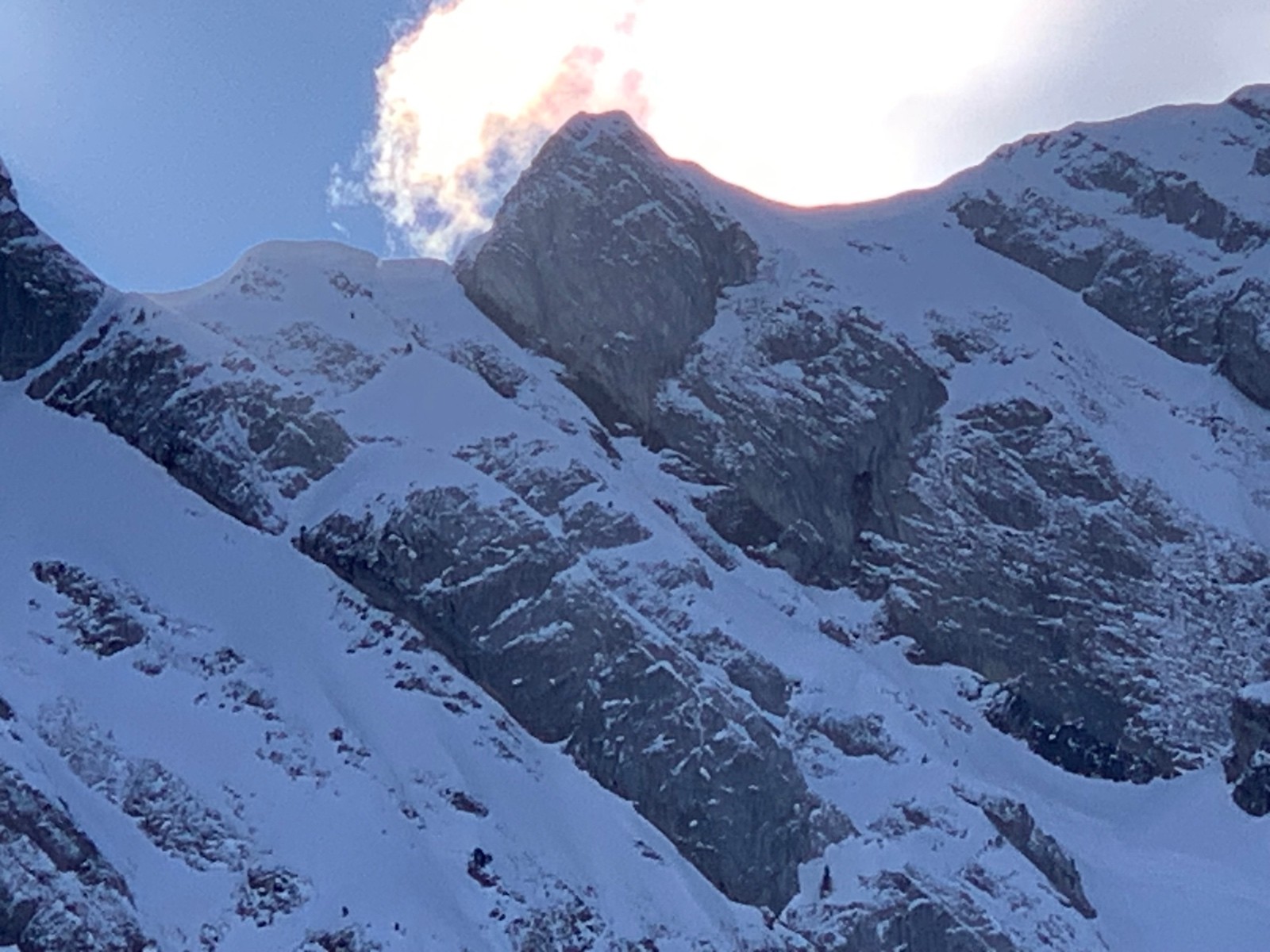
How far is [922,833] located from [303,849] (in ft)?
77.4

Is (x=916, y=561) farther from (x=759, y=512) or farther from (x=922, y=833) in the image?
(x=922, y=833)

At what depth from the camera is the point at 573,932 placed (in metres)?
72.4

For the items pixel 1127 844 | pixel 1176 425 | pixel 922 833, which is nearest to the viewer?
pixel 922 833

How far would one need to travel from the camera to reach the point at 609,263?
4281 inches

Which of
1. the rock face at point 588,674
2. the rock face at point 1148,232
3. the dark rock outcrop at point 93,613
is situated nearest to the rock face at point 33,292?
the rock face at point 588,674

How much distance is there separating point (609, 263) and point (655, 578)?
25695 mm

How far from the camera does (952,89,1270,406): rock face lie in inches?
4537

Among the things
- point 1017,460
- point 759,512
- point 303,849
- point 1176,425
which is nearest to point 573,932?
point 303,849

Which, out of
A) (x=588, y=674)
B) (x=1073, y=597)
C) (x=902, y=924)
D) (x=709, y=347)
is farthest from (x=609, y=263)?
(x=902, y=924)

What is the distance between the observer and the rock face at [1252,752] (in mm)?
91125

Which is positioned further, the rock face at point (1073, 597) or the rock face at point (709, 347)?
the rock face at point (709, 347)

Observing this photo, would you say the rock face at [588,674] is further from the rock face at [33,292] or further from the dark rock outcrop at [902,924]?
the rock face at [33,292]

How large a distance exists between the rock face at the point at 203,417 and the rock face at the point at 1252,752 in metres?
40.1

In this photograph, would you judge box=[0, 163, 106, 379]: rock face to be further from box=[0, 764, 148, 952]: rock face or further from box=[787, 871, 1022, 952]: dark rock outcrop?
box=[787, 871, 1022, 952]: dark rock outcrop
